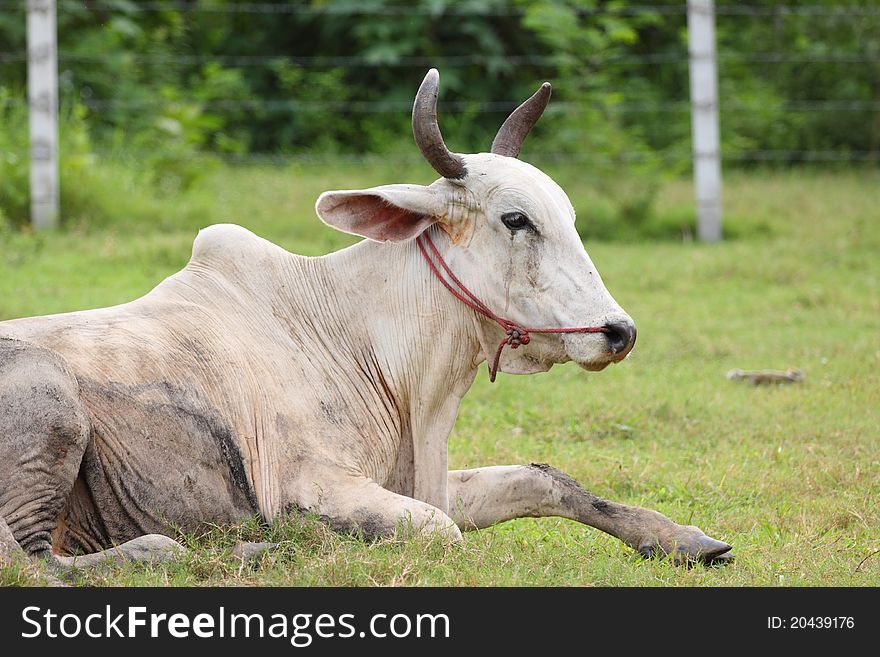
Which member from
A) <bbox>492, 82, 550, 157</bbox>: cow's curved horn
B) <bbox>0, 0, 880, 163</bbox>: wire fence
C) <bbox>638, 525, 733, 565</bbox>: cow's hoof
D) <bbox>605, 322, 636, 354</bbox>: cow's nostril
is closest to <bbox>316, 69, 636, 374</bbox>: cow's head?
<bbox>605, 322, 636, 354</bbox>: cow's nostril

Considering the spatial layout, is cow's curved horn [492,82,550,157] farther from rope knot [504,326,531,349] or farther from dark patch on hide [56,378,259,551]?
dark patch on hide [56,378,259,551]

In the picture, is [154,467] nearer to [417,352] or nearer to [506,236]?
[417,352]

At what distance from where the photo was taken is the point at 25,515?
3.79 metres

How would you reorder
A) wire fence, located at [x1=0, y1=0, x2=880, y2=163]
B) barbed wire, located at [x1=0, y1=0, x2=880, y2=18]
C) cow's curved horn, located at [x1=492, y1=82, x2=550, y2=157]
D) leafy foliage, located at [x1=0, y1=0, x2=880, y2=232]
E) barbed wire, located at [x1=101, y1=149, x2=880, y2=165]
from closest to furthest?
cow's curved horn, located at [x1=492, y1=82, x2=550, y2=157], barbed wire, located at [x1=101, y1=149, x2=880, y2=165], leafy foliage, located at [x1=0, y1=0, x2=880, y2=232], wire fence, located at [x1=0, y1=0, x2=880, y2=163], barbed wire, located at [x1=0, y1=0, x2=880, y2=18]

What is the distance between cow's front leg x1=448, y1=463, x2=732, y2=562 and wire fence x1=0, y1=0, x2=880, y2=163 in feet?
23.4

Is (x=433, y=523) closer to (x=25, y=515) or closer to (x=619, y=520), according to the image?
(x=619, y=520)

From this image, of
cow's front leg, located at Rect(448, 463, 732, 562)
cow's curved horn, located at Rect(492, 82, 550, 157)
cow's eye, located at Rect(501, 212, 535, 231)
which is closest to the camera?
cow's eye, located at Rect(501, 212, 535, 231)

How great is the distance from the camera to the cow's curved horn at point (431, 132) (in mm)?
4277

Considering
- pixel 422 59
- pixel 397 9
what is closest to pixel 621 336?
pixel 422 59

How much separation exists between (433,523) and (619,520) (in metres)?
0.68

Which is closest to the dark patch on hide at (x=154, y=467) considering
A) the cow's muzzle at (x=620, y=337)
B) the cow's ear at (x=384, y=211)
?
the cow's ear at (x=384, y=211)

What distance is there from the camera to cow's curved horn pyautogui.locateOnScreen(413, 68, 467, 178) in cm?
428

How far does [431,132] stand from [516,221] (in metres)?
0.38
